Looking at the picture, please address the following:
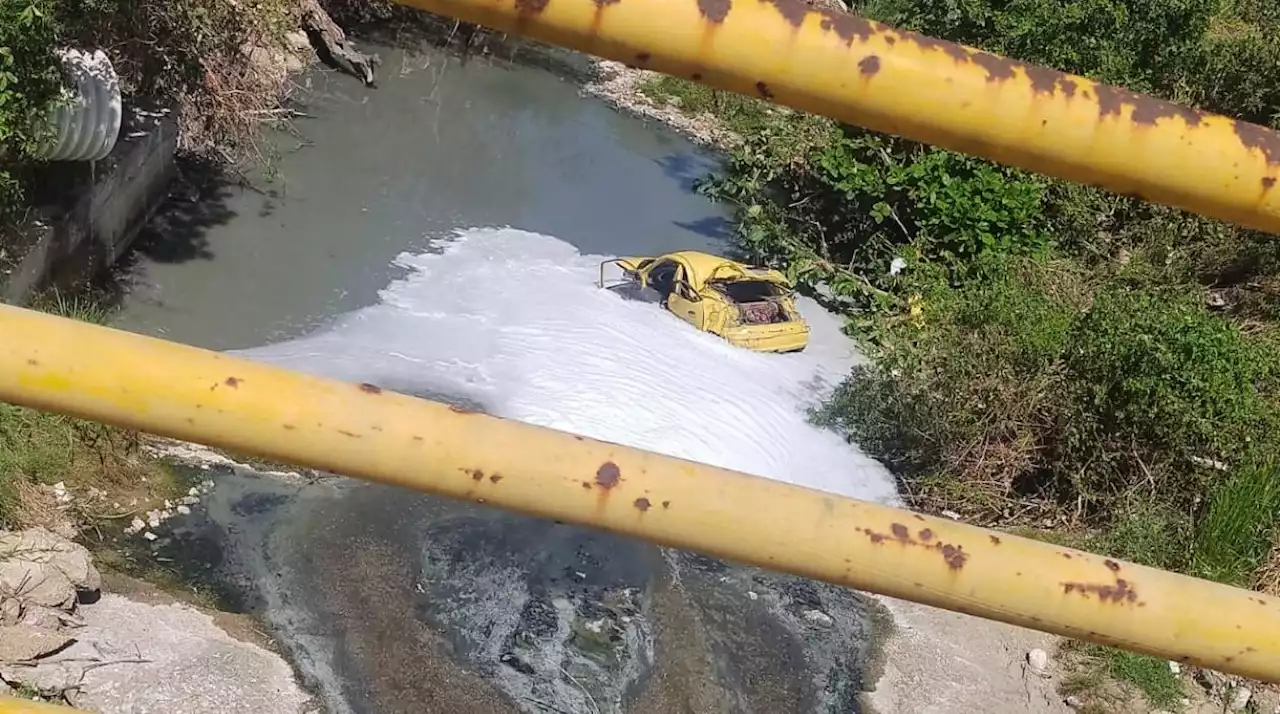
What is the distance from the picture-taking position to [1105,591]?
3.07 ft

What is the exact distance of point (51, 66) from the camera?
5.61 m

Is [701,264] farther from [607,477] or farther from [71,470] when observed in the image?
[607,477]

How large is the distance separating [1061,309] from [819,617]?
255 cm

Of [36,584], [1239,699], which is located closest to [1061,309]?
[1239,699]

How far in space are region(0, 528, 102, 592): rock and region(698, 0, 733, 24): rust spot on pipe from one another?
4533 mm

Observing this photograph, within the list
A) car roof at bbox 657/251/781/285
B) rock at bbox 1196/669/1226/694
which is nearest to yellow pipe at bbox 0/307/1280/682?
rock at bbox 1196/669/1226/694

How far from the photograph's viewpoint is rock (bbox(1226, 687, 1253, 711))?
5.48 meters

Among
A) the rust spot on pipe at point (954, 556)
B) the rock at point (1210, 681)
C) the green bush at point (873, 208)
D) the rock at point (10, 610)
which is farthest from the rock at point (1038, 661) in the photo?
the rust spot on pipe at point (954, 556)

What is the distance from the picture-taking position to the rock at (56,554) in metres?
4.68

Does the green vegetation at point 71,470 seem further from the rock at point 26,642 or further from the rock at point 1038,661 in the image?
the rock at point 1038,661

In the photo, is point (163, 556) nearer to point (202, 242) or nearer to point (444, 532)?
A: point (444, 532)

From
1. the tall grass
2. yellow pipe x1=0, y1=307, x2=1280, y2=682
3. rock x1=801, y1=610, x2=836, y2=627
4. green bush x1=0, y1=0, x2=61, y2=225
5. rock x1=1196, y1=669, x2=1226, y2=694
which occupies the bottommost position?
Result: rock x1=801, y1=610, x2=836, y2=627

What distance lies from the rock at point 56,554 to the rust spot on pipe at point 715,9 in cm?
453

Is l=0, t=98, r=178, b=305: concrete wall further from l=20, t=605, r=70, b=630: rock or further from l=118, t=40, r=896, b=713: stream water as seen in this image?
l=20, t=605, r=70, b=630: rock
